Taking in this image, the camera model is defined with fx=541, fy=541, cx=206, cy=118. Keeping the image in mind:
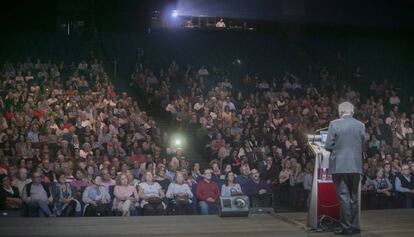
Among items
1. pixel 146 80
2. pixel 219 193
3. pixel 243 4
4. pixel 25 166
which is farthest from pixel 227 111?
pixel 243 4

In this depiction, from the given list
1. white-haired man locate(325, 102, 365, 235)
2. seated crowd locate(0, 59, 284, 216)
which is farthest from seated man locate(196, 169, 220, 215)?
white-haired man locate(325, 102, 365, 235)

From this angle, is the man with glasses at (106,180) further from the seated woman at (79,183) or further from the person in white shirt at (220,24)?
the person in white shirt at (220,24)

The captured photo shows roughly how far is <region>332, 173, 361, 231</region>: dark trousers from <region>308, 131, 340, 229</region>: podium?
0.43 metres

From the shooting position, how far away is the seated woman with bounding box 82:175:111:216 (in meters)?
8.65

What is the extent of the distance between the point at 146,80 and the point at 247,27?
7.00 metres

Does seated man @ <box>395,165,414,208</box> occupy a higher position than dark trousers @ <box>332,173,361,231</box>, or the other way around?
dark trousers @ <box>332,173,361,231</box>

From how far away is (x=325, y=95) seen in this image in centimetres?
1705

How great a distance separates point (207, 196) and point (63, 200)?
236cm

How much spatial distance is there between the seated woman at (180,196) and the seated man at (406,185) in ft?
12.6

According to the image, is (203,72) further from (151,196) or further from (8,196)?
(8,196)

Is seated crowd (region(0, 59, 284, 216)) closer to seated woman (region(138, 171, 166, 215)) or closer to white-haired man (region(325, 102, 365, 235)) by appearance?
seated woman (region(138, 171, 166, 215))

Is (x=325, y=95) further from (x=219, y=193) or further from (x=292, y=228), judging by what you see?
(x=292, y=228)

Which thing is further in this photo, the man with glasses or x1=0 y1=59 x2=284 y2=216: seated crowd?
the man with glasses

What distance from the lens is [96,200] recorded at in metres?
8.79
